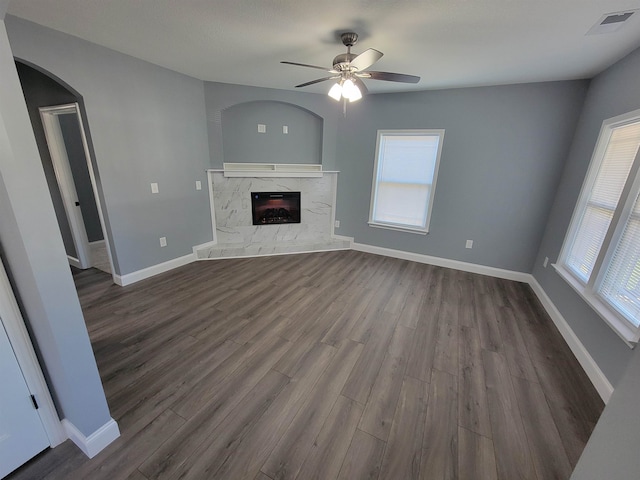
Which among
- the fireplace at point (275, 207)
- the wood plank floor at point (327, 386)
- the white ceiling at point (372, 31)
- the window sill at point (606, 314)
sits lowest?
the wood plank floor at point (327, 386)

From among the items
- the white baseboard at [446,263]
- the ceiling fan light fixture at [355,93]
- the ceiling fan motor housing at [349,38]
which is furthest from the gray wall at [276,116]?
the ceiling fan light fixture at [355,93]

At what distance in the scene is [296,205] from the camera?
4.50 meters

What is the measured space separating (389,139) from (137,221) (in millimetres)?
3743

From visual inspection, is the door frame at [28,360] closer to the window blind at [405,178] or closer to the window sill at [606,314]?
the window sill at [606,314]

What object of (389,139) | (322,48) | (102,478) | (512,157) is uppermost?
(322,48)

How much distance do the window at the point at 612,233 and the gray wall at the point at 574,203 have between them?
113mm

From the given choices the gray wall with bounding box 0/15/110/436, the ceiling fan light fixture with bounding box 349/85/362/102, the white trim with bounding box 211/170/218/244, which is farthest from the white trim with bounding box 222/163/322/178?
the gray wall with bounding box 0/15/110/436

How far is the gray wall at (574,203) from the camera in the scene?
1.84 m

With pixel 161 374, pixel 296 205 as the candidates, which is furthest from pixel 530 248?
pixel 161 374

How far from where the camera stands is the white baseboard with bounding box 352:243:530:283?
11.7 feet

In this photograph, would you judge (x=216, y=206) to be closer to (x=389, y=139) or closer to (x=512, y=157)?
(x=389, y=139)

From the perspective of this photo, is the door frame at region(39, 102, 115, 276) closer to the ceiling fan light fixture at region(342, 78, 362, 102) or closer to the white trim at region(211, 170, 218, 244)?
the white trim at region(211, 170, 218, 244)

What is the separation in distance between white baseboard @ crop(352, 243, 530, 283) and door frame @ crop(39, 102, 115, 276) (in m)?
3.73

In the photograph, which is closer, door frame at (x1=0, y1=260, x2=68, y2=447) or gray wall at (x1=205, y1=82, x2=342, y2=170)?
door frame at (x1=0, y1=260, x2=68, y2=447)
